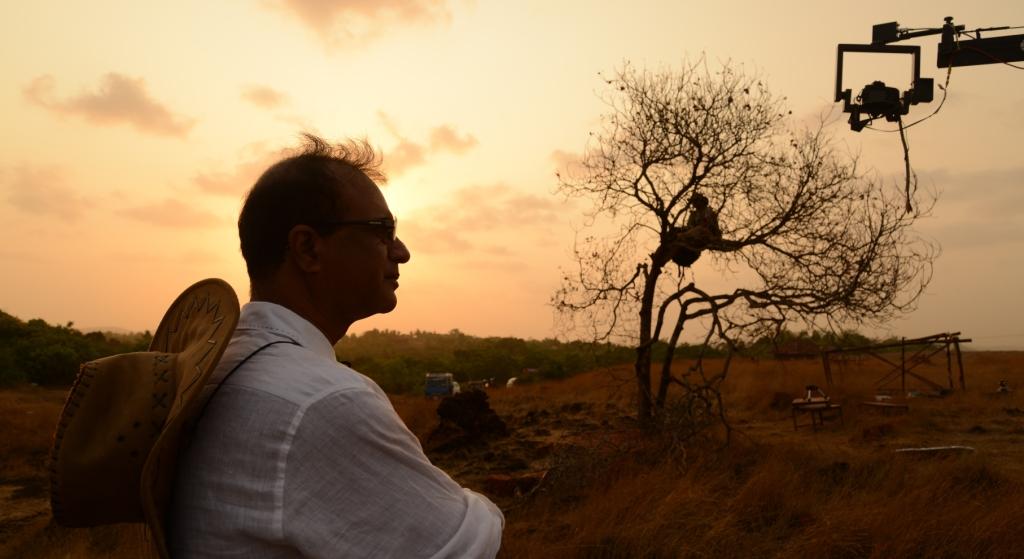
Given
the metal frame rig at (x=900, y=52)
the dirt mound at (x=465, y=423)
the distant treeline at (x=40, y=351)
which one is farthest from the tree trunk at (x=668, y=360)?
the distant treeline at (x=40, y=351)

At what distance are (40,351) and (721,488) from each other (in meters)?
20.9

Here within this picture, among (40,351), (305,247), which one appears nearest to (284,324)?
(305,247)

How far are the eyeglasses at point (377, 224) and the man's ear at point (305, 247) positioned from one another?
0.12 ft

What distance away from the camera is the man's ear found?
159cm

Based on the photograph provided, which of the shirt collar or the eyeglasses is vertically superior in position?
the eyeglasses

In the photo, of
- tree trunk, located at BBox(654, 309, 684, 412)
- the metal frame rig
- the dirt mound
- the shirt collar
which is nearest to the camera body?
the metal frame rig

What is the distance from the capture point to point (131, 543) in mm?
6555

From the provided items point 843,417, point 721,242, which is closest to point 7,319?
point 721,242

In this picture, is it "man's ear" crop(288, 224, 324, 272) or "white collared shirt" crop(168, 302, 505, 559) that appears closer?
"white collared shirt" crop(168, 302, 505, 559)

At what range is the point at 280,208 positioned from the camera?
1.59 m

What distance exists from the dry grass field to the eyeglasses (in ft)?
14.7

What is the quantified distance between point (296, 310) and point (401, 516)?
0.60 m

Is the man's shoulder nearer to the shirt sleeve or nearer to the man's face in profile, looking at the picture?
the shirt sleeve

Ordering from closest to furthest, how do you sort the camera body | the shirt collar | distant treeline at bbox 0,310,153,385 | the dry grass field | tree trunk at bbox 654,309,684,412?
the shirt collar
the dry grass field
the camera body
tree trunk at bbox 654,309,684,412
distant treeline at bbox 0,310,153,385
